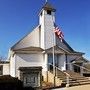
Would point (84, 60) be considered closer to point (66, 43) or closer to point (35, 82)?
point (66, 43)

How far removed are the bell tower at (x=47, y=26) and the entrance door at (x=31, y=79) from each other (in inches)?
711

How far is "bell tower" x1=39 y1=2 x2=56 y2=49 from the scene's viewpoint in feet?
130

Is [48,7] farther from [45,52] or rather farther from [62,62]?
[62,62]

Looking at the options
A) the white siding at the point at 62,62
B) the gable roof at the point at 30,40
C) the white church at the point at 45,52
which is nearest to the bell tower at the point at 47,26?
the white church at the point at 45,52

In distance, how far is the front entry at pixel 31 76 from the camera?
21.1 m

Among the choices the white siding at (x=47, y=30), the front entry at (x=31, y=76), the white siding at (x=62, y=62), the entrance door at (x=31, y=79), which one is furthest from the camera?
the white siding at (x=47, y=30)

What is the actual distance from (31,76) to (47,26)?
19296 millimetres

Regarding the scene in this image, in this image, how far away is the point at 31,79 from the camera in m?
21.3

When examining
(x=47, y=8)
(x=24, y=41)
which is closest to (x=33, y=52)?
(x=24, y=41)

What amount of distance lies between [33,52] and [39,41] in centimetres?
319

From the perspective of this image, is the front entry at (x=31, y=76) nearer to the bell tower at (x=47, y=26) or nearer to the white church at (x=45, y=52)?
the white church at (x=45, y=52)

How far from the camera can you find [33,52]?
124 feet

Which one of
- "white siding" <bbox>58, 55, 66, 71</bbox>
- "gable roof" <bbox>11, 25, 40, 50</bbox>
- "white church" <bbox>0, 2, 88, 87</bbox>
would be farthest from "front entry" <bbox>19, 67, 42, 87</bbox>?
"gable roof" <bbox>11, 25, 40, 50</bbox>

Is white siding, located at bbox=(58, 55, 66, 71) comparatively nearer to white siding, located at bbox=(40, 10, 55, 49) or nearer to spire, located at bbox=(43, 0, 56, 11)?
white siding, located at bbox=(40, 10, 55, 49)
